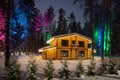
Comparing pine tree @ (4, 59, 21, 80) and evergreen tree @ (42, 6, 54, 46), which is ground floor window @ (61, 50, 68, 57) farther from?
pine tree @ (4, 59, 21, 80)

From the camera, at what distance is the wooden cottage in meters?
55.0

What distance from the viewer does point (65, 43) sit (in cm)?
5616

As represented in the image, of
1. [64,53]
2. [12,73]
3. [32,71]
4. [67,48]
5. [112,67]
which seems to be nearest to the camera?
[12,73]

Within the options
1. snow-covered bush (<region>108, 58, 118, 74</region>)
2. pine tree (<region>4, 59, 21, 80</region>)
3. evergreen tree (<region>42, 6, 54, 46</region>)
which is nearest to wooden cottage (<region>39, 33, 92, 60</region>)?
A: evergreen tree (<region>42, 6, 54, 46</region>)

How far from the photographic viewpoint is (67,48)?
56.3 m

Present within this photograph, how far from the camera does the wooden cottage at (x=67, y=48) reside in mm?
55000

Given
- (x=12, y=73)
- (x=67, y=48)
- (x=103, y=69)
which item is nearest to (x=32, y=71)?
(x=12, y=73)

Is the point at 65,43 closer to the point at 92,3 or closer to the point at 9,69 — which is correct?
the point at 92,3

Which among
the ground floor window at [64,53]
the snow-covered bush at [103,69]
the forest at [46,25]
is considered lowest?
the snow-covered bush at [103,69]

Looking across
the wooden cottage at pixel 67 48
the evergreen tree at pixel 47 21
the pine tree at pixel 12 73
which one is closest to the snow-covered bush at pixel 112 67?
the pine tree at pixel 12 73

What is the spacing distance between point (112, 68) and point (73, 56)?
29.9 meters

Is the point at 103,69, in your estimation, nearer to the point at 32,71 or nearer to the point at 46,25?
the point at 32,71

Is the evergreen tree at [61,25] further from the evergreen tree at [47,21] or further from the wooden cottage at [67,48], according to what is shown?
the wooden cottage at [67,48]

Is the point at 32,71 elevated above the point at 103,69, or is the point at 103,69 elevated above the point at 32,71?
the point at 32,71
